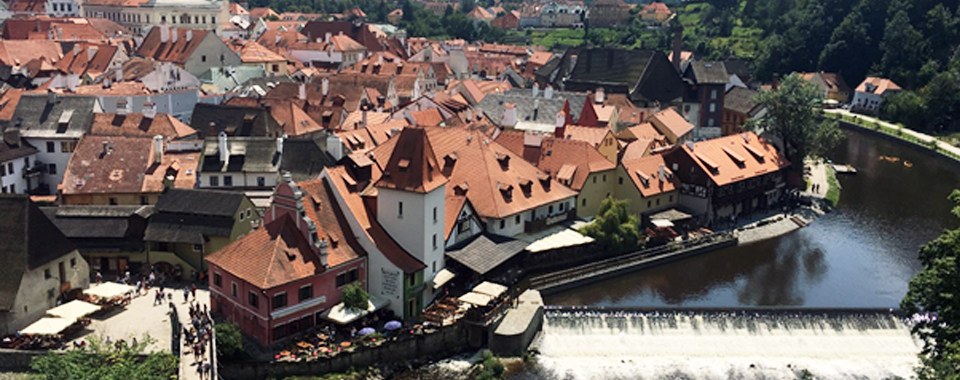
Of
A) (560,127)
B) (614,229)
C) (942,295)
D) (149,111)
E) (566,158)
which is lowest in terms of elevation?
(614,229)

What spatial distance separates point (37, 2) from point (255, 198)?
113 metres

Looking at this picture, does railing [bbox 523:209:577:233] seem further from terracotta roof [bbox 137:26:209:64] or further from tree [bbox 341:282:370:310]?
terracotta roof [bbox 137:26:209:64]

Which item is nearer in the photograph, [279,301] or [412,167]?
[279,301]

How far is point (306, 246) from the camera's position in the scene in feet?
141

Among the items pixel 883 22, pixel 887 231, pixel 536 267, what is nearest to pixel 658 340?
pixel 536 267

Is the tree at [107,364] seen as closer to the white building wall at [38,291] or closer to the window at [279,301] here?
the white building wall at [38,291]

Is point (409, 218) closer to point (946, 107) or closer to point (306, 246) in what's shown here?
point (306, 246)

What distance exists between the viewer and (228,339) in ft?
130

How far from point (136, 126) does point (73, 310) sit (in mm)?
27522

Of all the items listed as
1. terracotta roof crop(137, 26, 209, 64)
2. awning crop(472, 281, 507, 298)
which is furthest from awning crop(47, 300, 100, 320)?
terracotta roof crop(137, 26, 209, 64)

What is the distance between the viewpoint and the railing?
185 feet

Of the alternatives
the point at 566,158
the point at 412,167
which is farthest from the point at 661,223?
the point at 412,167

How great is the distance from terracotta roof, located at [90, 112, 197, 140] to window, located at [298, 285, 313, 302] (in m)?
27.0

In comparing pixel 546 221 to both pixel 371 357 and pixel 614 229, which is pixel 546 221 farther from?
pixel 371 357
